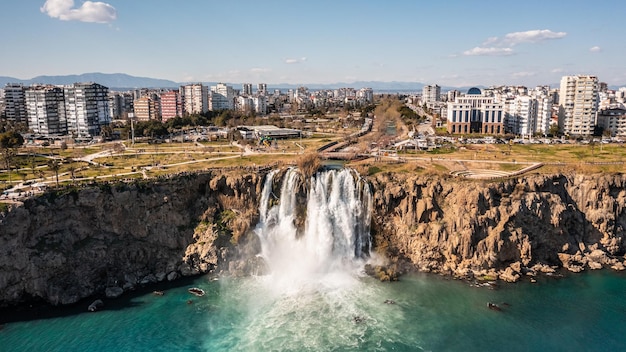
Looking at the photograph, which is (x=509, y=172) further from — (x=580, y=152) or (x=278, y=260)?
(x=278, y=260)

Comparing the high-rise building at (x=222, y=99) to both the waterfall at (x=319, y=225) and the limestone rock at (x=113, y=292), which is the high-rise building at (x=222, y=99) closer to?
the waterfall at (x=319, y=225)

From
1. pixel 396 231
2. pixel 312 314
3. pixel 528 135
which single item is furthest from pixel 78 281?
pixel 528 135

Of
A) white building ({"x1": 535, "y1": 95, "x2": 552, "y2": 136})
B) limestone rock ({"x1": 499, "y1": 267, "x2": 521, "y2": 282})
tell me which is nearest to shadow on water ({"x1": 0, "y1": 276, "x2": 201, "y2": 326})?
limestone rock ({"x1": 499, "y1": 267, "x2": 521, "y2": 282})

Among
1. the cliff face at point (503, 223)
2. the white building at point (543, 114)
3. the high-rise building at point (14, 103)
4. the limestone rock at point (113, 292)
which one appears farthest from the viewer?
the high-rise building at point (14, 103)

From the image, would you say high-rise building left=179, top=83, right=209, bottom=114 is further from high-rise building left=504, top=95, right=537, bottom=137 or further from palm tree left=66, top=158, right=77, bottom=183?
high-rise building left=504, top=95, right=537, bottom=137

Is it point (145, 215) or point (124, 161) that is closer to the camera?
point (145, 215)

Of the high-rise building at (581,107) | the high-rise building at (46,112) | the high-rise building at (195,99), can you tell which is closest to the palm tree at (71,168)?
the high-rise building at (46,112)

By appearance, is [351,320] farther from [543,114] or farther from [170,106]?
[170,106]
